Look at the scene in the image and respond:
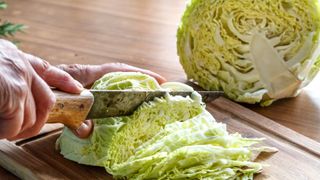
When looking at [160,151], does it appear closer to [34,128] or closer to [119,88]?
[119,88]

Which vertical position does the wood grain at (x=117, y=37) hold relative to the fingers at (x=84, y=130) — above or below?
above

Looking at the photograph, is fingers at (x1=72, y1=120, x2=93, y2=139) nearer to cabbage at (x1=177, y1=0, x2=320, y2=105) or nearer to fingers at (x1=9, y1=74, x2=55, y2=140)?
fingers at (x1=9, y1=74, x2=55, y2=140)

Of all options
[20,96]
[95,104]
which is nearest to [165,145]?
[95,104]

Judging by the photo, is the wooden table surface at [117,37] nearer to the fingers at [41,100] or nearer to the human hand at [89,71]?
the human hand at [89,71]

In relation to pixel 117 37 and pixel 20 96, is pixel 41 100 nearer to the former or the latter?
pixel 20 96

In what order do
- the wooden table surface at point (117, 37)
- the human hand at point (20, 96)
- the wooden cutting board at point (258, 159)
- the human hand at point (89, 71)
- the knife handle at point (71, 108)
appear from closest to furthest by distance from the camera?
the human hand at point (20, 96)
the knife handle at point (71, 108)
the wooden cutting board at point (258, 159)
the human hand at point (89, 71)
the wooden table surface at point (117, 37)

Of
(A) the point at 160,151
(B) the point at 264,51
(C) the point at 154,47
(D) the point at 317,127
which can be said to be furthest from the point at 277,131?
(C) the point at 154,47

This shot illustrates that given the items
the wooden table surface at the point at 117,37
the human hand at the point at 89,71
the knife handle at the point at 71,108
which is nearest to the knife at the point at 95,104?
the knife handle at the point at 71,108
